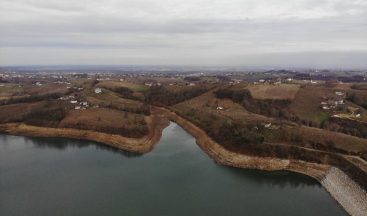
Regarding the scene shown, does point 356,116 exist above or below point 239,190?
above

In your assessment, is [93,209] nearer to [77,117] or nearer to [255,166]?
[255,166]

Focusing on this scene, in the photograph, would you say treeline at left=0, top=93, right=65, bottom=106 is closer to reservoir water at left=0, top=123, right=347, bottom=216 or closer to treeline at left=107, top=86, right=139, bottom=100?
treeline at left=107, top=86, right=139, bottom=100

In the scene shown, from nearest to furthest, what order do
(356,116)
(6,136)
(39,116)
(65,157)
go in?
(65,157)
(356,116)
(6,136)
(39,116)

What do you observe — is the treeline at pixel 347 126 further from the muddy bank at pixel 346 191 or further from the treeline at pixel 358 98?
the treeline at pixel 358 98

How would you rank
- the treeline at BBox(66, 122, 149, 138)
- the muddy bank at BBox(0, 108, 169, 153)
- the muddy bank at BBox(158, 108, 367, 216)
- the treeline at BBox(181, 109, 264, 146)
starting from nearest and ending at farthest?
the muddy bank at BBox(158, 108, 367, 216)
the treeline at BBox(181, 109, 264, 146)
the muddy bank at BBox(0, 108, 169, 153)
the treeline at BBox(66, 122, 149, 138)

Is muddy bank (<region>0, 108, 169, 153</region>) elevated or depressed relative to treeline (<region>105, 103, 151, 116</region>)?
depressed

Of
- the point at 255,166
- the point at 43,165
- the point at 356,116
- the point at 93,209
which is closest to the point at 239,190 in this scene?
the point at 255,166

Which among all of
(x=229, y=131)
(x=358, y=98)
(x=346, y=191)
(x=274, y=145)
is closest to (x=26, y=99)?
(x=229, y=131)

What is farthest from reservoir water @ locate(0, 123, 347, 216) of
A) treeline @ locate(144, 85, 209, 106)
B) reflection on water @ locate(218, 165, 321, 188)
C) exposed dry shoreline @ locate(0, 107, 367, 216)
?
treeline @ locate(144, 85, 209, 106)
